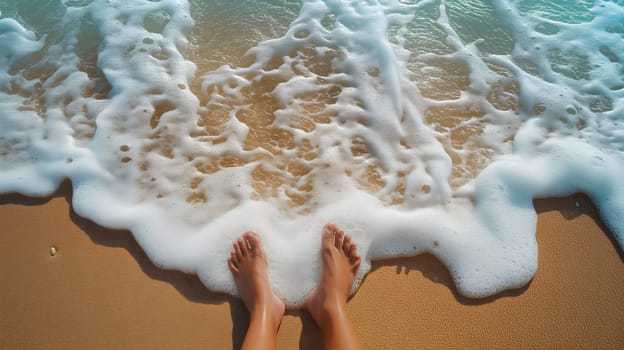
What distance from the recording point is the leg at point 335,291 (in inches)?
62.2

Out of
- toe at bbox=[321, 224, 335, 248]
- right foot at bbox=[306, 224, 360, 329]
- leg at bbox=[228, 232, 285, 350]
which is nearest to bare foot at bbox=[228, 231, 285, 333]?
leg at bbox=[228, 232, 285, 350]

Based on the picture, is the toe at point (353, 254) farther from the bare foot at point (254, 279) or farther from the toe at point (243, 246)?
the toe at point (243, 246)

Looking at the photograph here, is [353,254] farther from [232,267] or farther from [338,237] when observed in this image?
[232,267]

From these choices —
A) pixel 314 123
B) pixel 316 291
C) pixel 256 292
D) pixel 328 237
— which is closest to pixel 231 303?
pixel 256 292

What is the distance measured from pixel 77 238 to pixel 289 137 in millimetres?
1176

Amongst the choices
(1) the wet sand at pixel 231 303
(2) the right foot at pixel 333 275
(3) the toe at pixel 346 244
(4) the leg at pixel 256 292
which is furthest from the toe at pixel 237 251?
(3) the toe at pixel 346 244

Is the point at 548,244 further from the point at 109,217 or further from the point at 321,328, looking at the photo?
the point at 109,217

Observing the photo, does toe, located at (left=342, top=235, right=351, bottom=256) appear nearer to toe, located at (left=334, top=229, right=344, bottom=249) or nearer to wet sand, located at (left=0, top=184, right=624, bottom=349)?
toe, located at (left=334, top=229, right=344, bottom=249)

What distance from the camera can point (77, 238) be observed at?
188 cm

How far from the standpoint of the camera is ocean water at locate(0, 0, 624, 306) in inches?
76.4

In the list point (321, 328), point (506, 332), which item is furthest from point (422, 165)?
point (321, 328)

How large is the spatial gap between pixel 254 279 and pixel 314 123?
40.8 inches

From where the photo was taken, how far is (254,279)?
1737 mm

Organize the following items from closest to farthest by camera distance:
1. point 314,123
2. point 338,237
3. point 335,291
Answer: point 335,291 < point 338,237 < point 314,123
